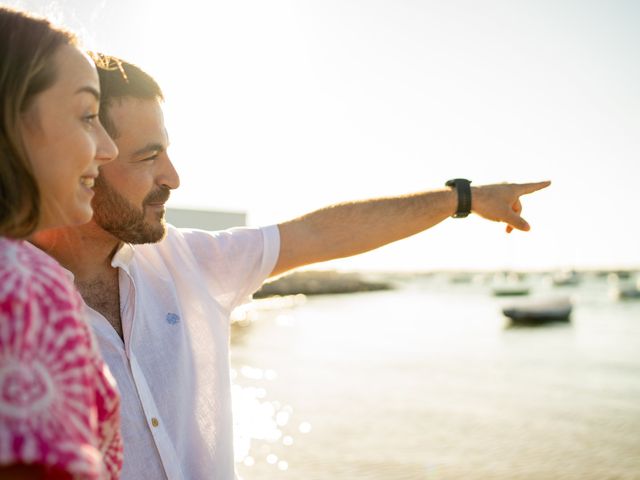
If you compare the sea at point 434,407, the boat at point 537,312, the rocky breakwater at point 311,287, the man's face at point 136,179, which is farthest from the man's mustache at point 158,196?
the rocky breakwater at point 311,287

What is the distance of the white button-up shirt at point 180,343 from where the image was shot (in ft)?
5.96

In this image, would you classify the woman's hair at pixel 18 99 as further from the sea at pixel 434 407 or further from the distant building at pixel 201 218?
the distant building at pixel 201 218

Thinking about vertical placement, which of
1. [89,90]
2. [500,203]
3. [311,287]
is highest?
[89,90]

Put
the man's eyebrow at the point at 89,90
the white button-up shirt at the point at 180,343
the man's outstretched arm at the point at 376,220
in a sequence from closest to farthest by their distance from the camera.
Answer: the man's eyebrow at the point at 89,90
the white button-up shirt at the point at 180,343
the man's outstretched arm at the point at 376,220

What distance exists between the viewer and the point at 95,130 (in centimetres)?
121

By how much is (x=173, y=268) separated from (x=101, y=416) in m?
1.14

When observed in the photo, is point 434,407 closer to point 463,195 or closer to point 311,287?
point 463,195

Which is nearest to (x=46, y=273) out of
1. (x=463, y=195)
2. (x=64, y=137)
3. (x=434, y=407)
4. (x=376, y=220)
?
(x=64, y=137)

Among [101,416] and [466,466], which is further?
[466,466]

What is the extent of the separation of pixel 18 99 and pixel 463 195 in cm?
197

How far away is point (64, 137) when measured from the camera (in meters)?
1.07

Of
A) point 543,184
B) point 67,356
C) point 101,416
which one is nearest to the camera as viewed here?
point 67,356

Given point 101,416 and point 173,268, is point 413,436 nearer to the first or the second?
point 173,268

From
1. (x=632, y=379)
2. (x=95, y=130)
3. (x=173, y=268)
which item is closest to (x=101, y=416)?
(x=95, y=130)
